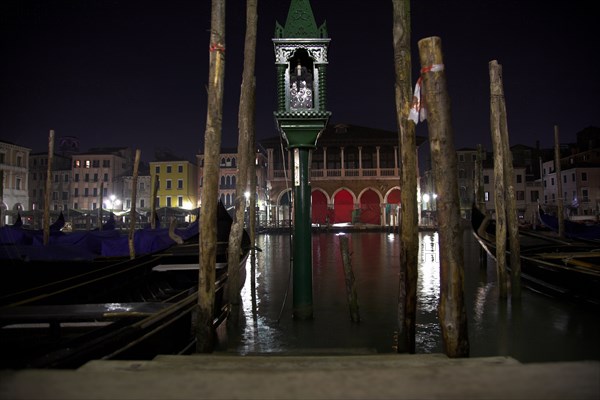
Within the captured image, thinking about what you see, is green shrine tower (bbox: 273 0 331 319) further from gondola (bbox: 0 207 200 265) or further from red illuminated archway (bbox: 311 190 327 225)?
red illuminated archway (bbox: 311 190 327 225)

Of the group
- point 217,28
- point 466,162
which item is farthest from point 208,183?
point 466,162

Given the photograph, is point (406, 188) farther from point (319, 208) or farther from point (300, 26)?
point (319, 208)

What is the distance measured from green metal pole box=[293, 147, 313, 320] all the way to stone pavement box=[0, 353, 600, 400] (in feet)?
9.39

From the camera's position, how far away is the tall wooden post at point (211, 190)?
12.7ft

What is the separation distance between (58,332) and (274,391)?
8.91 ft

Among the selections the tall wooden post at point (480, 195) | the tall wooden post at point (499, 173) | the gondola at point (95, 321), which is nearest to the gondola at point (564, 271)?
the tall wooden post at point (499, 173)

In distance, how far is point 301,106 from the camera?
5695mm

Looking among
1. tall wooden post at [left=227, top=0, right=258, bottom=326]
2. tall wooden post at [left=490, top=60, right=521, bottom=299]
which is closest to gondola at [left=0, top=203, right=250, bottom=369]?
tall wooden post at [left=227, top=0, right=258, bottom=326]

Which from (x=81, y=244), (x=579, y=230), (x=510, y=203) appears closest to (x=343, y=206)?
(x=579, y=230)

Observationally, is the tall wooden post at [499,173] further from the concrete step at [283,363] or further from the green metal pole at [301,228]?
the concrete step at [283,363]

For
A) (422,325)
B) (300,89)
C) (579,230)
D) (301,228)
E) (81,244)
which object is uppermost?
(300,89)

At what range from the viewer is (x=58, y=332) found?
3.72 m

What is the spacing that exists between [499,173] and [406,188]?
3659mm

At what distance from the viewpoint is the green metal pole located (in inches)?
211
